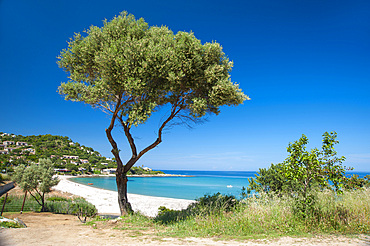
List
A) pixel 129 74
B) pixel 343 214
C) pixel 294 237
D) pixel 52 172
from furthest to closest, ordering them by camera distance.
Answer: pixel 52 172, pixel 129 74, pixel 343 214, pixel 294 237

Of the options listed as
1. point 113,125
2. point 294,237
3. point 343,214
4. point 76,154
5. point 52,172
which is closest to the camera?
point 294,237

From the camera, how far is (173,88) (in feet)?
28.5

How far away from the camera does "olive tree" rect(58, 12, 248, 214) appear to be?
7.84m

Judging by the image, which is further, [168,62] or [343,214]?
[168,62]

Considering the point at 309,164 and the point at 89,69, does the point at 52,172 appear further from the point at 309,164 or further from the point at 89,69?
the point at 309,164

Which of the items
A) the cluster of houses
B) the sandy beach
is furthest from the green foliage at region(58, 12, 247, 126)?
the cluster of houses

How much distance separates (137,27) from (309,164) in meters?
Answer: 8.15

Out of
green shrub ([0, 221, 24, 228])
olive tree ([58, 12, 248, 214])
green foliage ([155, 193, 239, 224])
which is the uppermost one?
olive tree ([58, 12, 248, 214])

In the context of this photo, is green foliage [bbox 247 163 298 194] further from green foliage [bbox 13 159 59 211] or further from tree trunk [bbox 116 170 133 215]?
green foliage [bbox 13 159 59 211]

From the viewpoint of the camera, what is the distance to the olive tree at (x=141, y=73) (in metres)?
7.84

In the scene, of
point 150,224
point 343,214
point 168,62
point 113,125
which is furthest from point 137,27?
point 343,214

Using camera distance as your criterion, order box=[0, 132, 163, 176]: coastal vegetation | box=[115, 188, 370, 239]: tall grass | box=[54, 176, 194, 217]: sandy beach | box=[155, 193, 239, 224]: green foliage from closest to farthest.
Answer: box=[115, 188, 370, 239]: tall grass, box=[155, 193, 239, 224]: green foliage, box=[54, 176, 194, 217]: sandy beach, box=[0, 132, 163, 176]: coastal vegetation

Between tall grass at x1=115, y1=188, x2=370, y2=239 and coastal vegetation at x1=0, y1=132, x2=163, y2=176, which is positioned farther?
coastal vegetation at x1=0, y1=132, x2=163, y2=176

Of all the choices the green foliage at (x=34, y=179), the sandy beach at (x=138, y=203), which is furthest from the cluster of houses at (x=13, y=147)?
the green foliage at (x=34, y=179)
